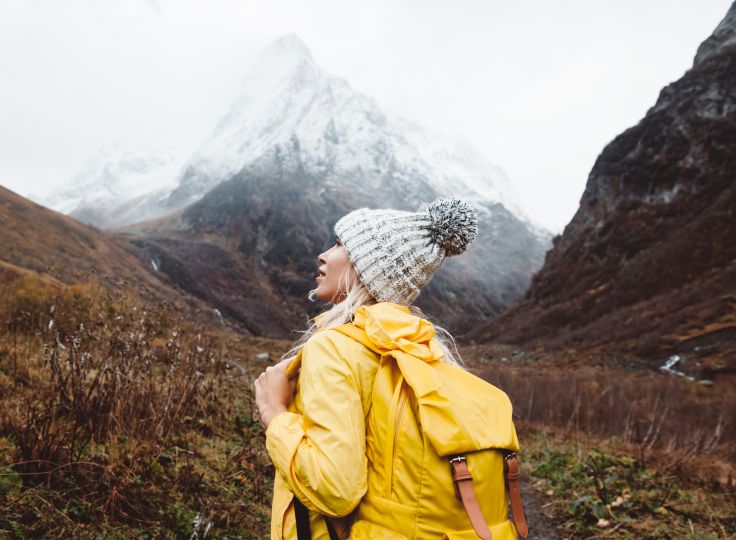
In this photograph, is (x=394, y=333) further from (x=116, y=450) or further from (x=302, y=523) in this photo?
(x=116, y=450)

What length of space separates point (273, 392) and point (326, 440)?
0.37m

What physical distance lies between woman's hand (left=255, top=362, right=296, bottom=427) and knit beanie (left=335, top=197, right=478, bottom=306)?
1.71 ft

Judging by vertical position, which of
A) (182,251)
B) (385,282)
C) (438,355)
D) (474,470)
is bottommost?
(474,470)

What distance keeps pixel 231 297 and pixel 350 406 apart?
69354mm

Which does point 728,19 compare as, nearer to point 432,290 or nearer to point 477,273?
point 432,290

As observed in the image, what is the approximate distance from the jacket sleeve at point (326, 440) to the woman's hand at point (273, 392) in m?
0.13

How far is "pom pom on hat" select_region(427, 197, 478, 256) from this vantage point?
6.33 ft

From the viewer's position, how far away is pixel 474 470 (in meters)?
1.25

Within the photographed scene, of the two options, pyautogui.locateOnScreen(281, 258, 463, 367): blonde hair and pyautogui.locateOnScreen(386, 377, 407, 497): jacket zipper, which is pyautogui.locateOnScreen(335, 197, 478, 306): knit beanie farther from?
pyautogui.locateOnScreen(386, 377, 407, 497): jacket zipper

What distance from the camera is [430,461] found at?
1.22 meters

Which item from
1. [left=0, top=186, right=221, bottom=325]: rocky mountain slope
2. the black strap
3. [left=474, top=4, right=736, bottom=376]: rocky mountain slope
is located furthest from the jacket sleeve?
[left=0, top=186, right=221, bottom=325]: rocky mountain slope

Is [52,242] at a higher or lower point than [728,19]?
lower

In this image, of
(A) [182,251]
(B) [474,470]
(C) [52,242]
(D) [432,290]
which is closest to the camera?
(B) [474,470]

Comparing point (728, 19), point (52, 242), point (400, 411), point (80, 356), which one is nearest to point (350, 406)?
point (400, 411)
